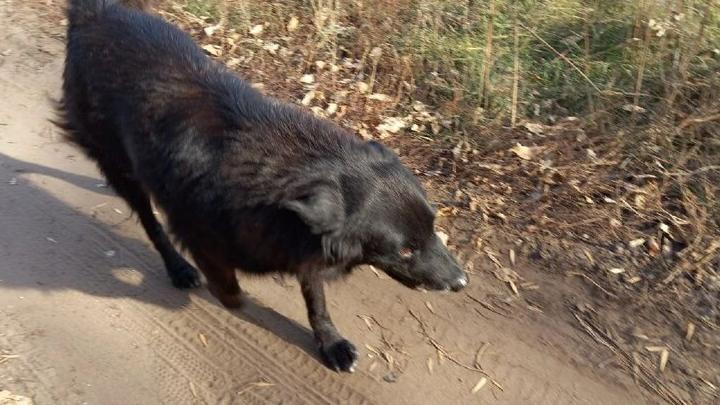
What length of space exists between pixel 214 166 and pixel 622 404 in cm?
239

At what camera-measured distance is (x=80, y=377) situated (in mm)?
3619

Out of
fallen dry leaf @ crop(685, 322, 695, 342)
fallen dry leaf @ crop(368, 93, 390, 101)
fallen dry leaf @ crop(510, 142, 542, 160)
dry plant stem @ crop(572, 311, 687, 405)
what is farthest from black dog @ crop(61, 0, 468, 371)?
fallen dry leaf @ crop(368, 93, 390, 101)

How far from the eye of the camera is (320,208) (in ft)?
9.52

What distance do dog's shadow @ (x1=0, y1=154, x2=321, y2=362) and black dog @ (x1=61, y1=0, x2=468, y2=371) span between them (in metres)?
0.29

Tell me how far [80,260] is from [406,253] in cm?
227

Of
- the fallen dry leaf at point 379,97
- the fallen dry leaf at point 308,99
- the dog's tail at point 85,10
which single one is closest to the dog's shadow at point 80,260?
the dog's tail at point 85,10

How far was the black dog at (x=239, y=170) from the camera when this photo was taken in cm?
309

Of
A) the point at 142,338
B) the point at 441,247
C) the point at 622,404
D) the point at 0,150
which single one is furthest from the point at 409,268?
the point at 0,150

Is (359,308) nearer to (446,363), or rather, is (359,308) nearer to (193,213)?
(446,363)

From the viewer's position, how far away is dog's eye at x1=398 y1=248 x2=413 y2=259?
321 cm

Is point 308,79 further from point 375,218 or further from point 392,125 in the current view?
point 375,218

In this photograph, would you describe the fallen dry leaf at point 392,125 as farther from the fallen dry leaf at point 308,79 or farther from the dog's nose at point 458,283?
the dog's nose at point 458,283

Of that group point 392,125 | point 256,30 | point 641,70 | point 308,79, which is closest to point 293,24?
point 256,30

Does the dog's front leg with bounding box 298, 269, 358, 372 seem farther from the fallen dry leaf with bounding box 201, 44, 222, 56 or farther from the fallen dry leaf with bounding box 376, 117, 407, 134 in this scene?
the fallen dry leaf with bounding box 201, 44, 222, 56
